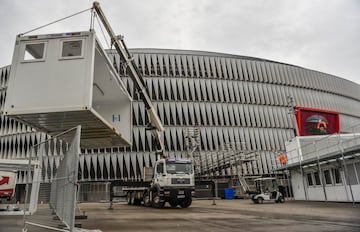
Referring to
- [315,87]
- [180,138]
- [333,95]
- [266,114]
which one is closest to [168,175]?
[180,138]

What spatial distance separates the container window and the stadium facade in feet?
124

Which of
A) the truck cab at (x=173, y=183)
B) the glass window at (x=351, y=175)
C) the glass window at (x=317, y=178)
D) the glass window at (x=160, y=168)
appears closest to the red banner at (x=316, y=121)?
Result: the glass window at (x=317, y=178)

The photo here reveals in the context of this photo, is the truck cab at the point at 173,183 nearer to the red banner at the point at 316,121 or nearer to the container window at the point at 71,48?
the container window at the point at 71,48

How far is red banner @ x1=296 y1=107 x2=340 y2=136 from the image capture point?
47.5 metres

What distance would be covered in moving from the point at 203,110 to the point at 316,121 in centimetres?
1919

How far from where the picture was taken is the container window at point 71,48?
27.5 feet

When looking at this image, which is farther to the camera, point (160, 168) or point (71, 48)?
point (160, 168)

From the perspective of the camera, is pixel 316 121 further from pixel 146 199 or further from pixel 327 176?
pixel 146 199

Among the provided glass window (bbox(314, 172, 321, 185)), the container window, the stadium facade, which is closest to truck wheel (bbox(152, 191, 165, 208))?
glass window (bbox(314, 172, 321, 185))

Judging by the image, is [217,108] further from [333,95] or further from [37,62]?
[37,62]

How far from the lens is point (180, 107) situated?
4881 cm

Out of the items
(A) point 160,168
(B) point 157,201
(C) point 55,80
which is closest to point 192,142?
(A) point 160,168

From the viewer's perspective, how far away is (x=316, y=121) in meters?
49.3

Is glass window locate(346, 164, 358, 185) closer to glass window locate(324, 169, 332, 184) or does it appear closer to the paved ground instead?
glass window locate(324, 169, 332, 184)
